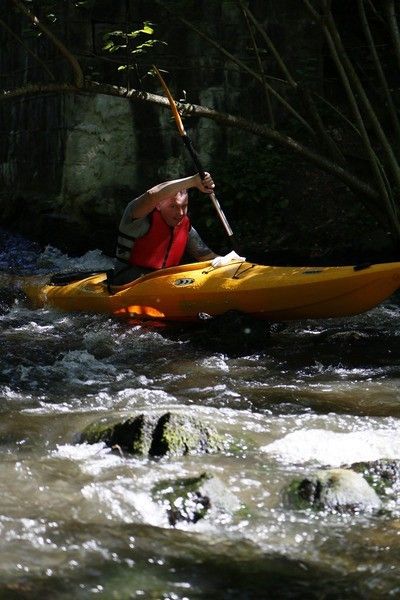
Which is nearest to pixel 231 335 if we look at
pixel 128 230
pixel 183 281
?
pixel 183 281

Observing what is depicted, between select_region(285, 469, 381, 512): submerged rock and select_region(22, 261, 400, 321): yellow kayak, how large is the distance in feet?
8.44

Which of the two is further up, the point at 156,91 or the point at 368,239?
the point at 156,91

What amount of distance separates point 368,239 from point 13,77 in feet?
15.3

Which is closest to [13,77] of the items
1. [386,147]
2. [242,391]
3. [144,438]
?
[386,147]

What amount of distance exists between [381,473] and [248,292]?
2.71 metres

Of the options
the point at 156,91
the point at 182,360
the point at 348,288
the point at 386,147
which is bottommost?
the point at 182,360

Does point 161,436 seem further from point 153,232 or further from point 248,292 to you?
point 153,232

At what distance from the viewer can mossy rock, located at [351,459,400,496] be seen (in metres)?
3.05

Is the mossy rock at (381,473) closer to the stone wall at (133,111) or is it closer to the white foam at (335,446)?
the white foam at (335,446)

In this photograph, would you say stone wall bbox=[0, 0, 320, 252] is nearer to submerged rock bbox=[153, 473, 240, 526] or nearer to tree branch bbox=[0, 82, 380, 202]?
tree branch bbox=[0, 82, 380, 202]

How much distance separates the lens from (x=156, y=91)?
8844 mm

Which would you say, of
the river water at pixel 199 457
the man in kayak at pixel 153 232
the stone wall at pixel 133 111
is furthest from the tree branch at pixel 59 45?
the stone wall at pixel 133 111

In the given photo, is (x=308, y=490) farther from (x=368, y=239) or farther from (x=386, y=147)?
(x=368, y=239)

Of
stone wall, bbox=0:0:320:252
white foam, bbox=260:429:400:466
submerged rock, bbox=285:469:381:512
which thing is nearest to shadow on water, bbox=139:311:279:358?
white foam, bbox=260:429:400:466
